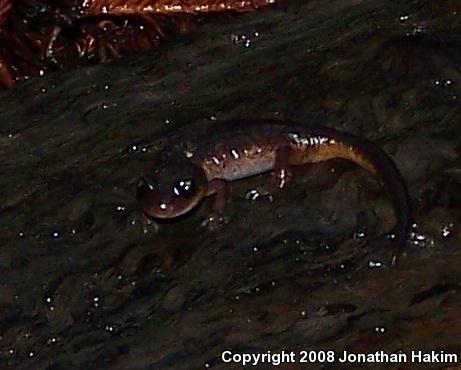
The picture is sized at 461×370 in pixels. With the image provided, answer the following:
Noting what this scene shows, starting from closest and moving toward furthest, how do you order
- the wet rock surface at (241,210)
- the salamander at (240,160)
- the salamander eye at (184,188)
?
the wet rock surface at (241,210)
the salamander at (240,160)
the salamander eye at (184,188)

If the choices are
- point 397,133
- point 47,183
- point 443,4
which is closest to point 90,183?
point 47,183

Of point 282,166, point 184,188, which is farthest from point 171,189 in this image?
point 282,166

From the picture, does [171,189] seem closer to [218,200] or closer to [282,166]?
[218,200]

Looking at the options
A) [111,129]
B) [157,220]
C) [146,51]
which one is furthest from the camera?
[146,51]

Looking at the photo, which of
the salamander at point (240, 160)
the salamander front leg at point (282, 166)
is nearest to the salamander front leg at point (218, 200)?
the salamander at point (240, 160)

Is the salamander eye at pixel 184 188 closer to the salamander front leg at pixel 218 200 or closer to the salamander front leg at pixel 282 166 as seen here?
the salamander front leg at pixel 218 200

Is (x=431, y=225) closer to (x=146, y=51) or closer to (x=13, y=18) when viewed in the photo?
(x=146, y=51)
